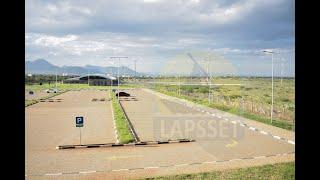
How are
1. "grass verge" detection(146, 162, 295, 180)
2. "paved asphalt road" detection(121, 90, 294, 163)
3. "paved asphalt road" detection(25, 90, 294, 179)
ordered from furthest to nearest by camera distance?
"paved asphalt road" detection(121, 90, 294, 163)
"paved asphalt road" detection(25, 90, 294, 179)
"grass verge" detection(146, 162, 295, 180)

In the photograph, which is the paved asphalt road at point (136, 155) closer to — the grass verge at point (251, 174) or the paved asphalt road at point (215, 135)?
the paved asphalt road at point (215, 135)

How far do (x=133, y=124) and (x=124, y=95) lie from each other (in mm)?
30851

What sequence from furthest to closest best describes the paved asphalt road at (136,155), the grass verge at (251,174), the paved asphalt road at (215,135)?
the paved asphalt road at (215,135) → the paved asphalt road at (136,155) → the grass verge at (251,174)

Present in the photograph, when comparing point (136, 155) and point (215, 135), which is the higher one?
point (215, 135)

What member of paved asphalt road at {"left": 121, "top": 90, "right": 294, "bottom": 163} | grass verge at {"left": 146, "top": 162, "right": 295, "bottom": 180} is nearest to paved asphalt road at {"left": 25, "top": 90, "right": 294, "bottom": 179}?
paved asphalt road at {"left": 121, "top": 90, "right": 294, "bottom": 163}

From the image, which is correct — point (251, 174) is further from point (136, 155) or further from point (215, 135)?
point (215, 135)

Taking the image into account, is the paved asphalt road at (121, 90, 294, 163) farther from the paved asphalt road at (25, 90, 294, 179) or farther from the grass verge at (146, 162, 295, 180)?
the grass verge at (146, 162, 295, 180)

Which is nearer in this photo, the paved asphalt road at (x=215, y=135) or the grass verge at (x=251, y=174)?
the grass verge at (x=251, y=174)

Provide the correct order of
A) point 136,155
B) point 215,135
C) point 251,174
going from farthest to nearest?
1. point 215,135
2. point 136,155
3. point 251,174

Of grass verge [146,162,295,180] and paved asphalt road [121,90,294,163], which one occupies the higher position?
paved asphalt road [121,90,294,163]

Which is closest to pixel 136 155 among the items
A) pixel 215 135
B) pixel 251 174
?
pixel 251 174

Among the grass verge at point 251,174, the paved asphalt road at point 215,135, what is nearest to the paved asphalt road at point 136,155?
the paved asphalt road at point 215,135

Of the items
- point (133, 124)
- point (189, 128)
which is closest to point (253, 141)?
point (189, 128)

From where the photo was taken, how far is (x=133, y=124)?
2261 centimetres
